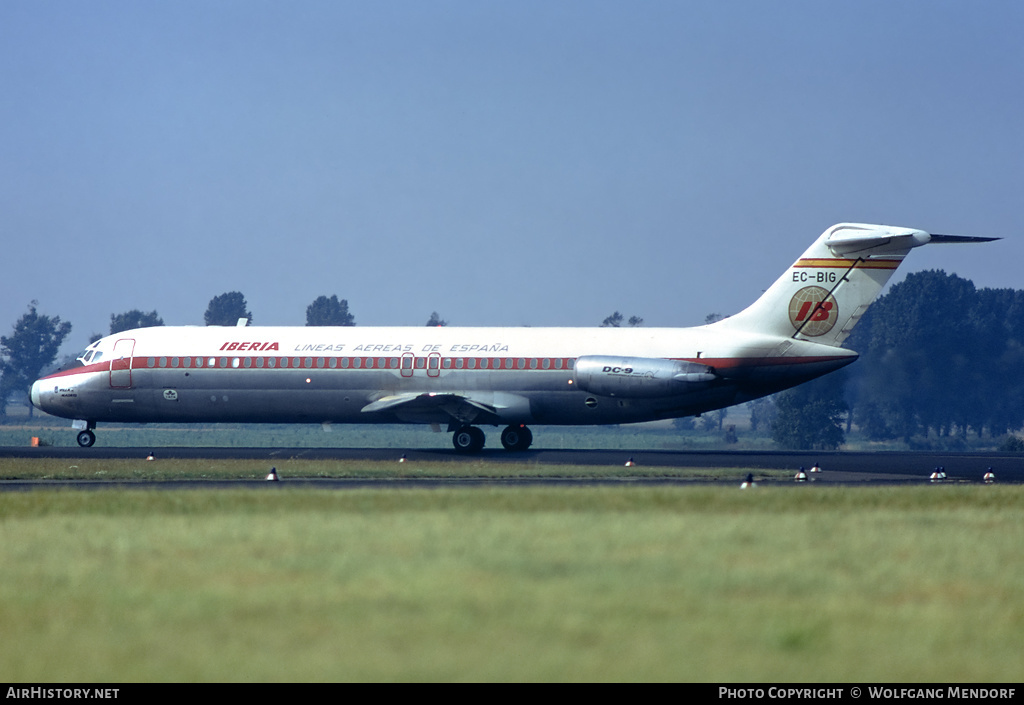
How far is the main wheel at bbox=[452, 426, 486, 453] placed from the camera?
3769 centimetres

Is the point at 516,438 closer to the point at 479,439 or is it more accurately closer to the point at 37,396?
the point at 479,439

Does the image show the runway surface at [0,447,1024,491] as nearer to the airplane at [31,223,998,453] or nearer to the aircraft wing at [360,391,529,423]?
the aircraft wing at [360,391,529,423]

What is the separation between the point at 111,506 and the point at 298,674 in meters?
11.5

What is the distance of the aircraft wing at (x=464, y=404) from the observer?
37.1 meters

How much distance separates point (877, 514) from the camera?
18375 mm

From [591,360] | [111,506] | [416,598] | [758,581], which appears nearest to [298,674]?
[416,598]

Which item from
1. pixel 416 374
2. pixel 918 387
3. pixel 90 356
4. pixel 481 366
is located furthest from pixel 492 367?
pixel 918 387

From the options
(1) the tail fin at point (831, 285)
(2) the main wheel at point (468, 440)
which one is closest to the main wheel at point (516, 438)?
(2) the main wheel at point (468, 440)

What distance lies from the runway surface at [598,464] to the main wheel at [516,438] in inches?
30.6

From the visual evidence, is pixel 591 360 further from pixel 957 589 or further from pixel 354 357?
pixel 957 589

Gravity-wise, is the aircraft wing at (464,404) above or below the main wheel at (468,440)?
above

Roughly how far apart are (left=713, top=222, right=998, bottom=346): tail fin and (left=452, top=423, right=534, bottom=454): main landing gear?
327 inches

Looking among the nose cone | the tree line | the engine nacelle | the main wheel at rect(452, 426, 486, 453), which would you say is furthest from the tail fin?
the nose cone

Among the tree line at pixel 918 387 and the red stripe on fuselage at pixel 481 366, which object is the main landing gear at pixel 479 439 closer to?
the red stripe on fuselage at pixel 481 366
